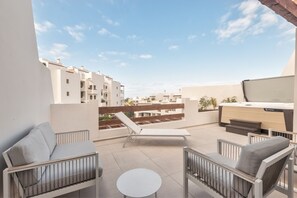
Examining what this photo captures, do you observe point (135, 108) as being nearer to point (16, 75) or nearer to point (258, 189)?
point (16, 75)

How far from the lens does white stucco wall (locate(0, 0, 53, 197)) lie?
1568 mm

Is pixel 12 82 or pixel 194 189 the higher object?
pixel 12 82

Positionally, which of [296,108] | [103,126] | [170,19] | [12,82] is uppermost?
[170,19]

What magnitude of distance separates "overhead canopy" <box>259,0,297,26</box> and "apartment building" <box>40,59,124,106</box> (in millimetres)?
7855

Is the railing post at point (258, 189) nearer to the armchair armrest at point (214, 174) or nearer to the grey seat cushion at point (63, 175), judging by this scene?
the armchair armrest at point (214, 174)

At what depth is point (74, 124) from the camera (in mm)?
3744

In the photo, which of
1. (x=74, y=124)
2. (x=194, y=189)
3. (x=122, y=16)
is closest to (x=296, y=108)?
(x=194, y=189)

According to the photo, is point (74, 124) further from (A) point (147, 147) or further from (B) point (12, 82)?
(B) point (12, 82)

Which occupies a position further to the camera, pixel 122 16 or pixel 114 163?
pixel 122 16

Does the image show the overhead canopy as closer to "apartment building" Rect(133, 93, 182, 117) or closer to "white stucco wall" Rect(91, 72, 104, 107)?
"apartment building" Rect(133, 93, 182, 117)

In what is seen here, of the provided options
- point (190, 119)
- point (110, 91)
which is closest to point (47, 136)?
point (190, 119)

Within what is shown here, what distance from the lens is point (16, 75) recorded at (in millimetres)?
1904

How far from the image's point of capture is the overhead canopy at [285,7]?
1903 millimetres

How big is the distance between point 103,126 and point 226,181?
3.58 m
